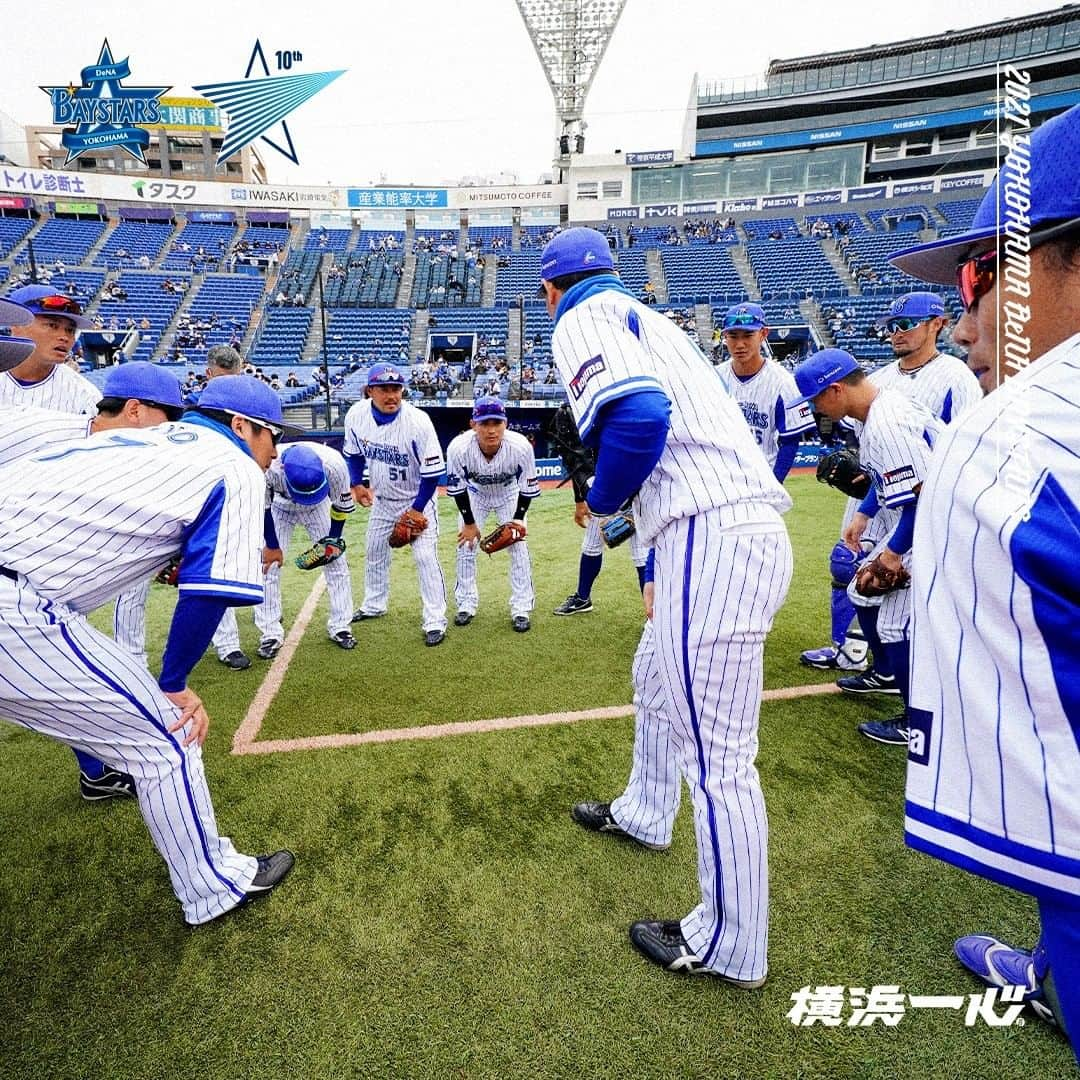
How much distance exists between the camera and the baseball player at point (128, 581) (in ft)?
6.60

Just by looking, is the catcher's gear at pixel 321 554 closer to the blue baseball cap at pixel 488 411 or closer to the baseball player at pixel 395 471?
the baseball player at pixel 395 471

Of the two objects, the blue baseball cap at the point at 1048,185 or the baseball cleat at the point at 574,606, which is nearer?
the blue baseball cap at the point at 1048,185

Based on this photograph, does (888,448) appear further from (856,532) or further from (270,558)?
(270,558)

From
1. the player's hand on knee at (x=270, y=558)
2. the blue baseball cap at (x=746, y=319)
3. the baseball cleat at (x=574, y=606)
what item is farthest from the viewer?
the baseball cleat at (x=574, y=606)

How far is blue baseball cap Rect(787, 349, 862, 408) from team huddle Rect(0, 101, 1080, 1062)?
11mm

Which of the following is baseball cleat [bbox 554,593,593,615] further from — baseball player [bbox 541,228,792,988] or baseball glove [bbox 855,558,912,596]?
baseball player [bbox 541,228,792,988]

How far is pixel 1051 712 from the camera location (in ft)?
2.51

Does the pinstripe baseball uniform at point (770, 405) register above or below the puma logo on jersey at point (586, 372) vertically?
below

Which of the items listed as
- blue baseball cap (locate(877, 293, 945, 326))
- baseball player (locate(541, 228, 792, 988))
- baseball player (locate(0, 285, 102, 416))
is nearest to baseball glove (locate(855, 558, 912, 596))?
baseball player (locate(541, 228, 792, 988))

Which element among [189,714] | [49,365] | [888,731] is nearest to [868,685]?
[888,731]

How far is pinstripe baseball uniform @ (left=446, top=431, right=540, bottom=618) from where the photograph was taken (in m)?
5.73

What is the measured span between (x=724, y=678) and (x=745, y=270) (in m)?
36.7

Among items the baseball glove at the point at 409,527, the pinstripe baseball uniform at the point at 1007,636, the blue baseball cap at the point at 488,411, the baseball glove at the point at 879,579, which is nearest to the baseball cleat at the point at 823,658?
the baseball glove at the point at 879,579

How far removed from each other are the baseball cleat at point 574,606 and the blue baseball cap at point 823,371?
3.10 metres
